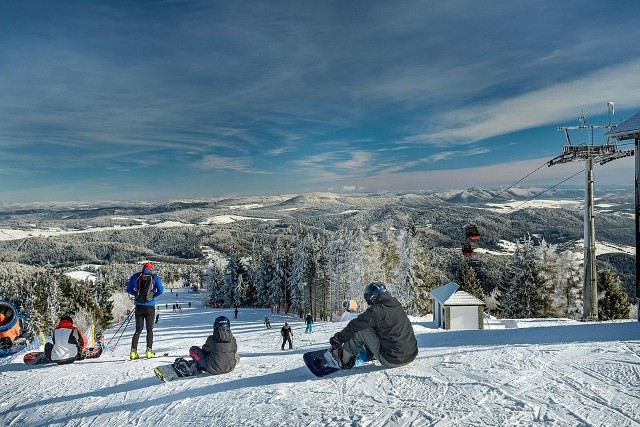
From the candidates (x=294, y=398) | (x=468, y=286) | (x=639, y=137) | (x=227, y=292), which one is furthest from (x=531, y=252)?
(x=227, y=292)

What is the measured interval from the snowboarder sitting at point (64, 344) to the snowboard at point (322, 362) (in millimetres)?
5972

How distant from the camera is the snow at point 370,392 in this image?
16.7 ft

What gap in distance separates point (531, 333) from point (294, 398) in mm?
7636

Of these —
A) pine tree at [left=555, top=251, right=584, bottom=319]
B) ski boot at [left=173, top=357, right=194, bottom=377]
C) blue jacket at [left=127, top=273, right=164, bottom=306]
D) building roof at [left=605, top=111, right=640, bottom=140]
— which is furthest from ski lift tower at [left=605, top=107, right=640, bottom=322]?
pine tree at [left=555, top=251, right=584, bottom=319]

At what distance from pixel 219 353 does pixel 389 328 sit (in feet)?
11.1

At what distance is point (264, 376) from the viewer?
7.40 metres

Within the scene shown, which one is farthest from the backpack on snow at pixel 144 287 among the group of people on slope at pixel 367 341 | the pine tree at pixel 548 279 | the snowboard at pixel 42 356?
the pine tree at pixel 548 279

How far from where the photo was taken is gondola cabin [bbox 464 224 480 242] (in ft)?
57.3

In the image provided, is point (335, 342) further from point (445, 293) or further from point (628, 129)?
point (445, 293)

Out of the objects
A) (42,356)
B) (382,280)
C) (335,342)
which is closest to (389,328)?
(335,342)

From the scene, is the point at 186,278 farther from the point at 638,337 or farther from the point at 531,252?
the point at 638,337

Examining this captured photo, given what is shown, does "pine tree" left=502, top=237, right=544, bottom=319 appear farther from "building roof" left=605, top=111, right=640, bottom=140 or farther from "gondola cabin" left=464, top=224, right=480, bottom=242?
"building roof" left=605, top=111, right=640, bottom=140

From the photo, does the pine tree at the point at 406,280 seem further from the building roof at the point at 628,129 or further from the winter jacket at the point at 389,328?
the winter jacket at the point at 389,328

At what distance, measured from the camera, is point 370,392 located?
19.4 ft
